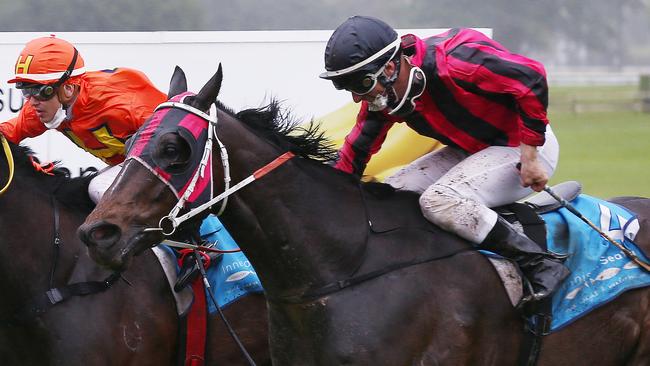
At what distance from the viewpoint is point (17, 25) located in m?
11.4

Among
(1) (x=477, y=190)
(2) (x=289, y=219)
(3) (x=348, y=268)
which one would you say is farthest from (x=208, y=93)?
(1) (x=477, y=190)

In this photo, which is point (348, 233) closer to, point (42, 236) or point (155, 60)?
point (42, 236)

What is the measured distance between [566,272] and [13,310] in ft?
8.11

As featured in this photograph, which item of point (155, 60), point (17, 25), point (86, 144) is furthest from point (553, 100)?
point (86, 144)

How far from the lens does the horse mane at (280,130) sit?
3.87m

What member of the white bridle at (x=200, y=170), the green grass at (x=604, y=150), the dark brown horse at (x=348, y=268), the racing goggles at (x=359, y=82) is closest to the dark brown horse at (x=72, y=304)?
the dark brown horse at (x=348, y=268)

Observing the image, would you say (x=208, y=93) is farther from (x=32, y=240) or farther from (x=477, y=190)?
(x=32, y=240)


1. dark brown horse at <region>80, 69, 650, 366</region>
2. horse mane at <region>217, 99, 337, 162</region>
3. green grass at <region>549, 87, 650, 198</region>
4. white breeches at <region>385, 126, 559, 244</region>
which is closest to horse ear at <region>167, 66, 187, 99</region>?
dark brown horse at <region>80, 69, 650, 366</region>

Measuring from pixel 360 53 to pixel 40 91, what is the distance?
6.16ft

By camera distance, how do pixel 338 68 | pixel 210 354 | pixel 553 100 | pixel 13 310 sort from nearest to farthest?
pixel 338 68
pixel 13 310
pixel 210 354
pixel 553 100

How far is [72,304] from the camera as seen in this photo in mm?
4594

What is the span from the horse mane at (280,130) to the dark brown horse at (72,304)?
118 centimetres

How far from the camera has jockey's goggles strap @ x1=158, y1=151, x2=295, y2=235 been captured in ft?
11.2

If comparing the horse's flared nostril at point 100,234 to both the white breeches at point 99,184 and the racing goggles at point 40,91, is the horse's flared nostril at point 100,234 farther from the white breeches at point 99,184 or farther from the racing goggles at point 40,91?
the racing goggles at point 40,91
